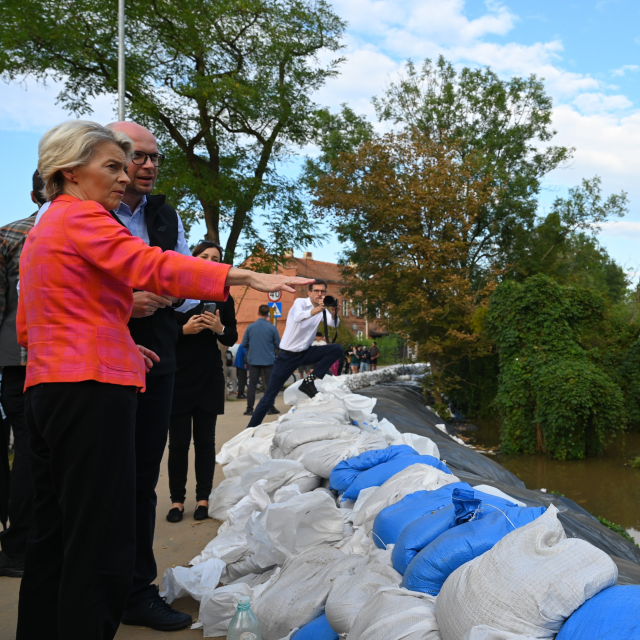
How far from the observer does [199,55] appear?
11938 mm

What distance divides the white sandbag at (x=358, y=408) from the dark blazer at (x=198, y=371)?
5.37 feet

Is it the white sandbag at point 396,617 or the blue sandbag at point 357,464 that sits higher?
the white sandbag at point 396,617

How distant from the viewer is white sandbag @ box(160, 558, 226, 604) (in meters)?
2.45

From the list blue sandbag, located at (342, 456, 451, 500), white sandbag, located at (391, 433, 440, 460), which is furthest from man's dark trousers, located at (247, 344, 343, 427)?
blue sandbag, located at (342, 456, 451, 500)

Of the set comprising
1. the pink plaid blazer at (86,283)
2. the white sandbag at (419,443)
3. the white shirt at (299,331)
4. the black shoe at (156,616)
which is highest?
the pink plaid blazer at (86,283)

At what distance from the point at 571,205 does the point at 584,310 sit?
1358 centimetres

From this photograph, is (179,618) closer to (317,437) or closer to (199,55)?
(317,437)

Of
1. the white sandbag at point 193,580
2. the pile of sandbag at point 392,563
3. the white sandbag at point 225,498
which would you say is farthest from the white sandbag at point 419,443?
the white sandbag at point 193,580

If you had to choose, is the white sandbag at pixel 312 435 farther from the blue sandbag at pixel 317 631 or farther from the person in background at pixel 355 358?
the person in background at pixel 355 358

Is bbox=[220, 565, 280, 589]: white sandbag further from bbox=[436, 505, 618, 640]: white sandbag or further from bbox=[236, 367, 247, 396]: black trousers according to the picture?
bbox=[236, 367, 247, 396]: black trousers

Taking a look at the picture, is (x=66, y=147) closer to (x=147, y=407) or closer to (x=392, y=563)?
(x=147, y=407)

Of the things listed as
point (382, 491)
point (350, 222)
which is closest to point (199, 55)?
point (350, 222)

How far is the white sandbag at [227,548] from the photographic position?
2.66 m

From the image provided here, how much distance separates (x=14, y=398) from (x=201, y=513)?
140 centimetres
